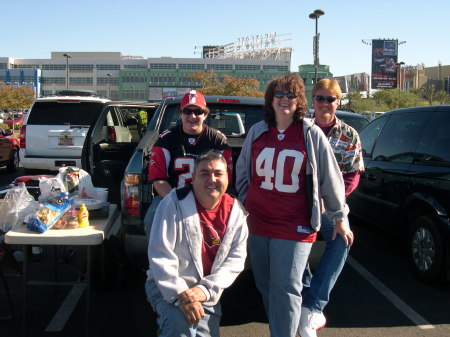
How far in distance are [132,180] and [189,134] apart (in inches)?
25.6

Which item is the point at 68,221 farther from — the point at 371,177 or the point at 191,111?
the point at 371,177

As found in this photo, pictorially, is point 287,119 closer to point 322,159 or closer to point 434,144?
point 322,159

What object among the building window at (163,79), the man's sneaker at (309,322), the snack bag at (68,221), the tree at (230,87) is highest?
the building window at (163,79)

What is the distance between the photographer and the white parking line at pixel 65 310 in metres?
3.67

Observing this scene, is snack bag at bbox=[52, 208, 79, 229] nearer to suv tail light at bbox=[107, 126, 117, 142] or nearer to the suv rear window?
suv tail light at bbox=[107, 126, 117, 142]

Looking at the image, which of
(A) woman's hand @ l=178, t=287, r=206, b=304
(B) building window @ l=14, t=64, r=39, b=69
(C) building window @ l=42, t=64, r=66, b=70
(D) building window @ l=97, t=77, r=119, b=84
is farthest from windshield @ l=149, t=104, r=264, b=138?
(B) building window @ l=14, t=64, r=39, b=69

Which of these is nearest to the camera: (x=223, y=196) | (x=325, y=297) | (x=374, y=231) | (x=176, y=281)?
(x=176, y=281)

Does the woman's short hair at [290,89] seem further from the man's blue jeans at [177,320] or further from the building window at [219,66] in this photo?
the building window at [219,66]

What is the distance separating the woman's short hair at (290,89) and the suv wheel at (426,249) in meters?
2.41

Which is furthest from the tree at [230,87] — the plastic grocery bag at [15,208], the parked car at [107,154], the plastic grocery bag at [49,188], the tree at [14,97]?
the plastic grocery bag at [15,208]

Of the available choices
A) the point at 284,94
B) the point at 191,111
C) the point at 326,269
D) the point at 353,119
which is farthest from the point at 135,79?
the point at 284,94

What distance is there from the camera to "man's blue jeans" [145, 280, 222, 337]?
96.2 inches

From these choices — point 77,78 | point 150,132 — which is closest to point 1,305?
point 150,132

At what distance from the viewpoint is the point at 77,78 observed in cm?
8338
